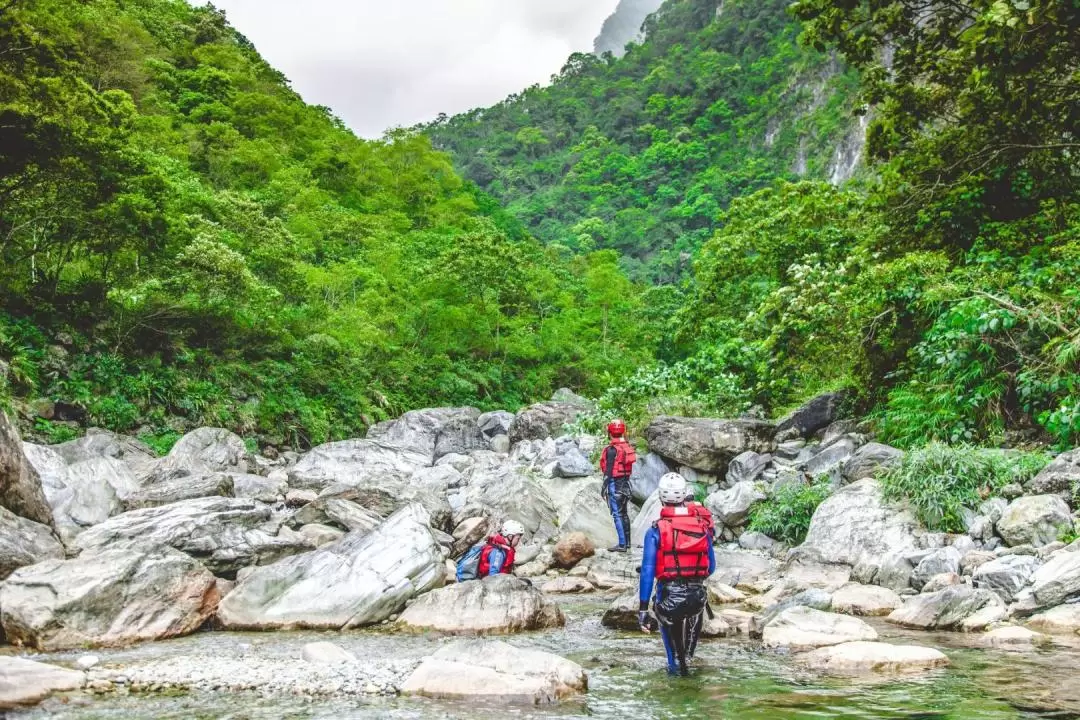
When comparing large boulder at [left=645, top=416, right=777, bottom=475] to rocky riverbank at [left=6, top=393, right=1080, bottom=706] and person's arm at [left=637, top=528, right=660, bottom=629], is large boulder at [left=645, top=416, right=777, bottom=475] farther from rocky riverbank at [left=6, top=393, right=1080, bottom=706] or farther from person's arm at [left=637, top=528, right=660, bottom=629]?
person's arm at [left=637, top=528, right=660, bottom=629]

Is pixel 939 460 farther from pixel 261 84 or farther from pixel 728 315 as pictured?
pixel 261 84

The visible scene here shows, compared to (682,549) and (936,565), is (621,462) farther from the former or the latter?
(682,549)

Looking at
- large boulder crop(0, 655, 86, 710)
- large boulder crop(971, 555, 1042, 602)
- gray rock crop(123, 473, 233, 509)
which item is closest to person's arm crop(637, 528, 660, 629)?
large boulder crop(971, 555, 1042, 602)

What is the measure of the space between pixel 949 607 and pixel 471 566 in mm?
5080

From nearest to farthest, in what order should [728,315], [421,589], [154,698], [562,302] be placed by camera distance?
1. [154,698]
2. [421,589]
3. [728,315]
4. [562,302]

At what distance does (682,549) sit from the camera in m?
5.89

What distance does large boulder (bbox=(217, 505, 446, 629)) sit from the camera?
7906 mm

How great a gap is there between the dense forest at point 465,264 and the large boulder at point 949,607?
331cm

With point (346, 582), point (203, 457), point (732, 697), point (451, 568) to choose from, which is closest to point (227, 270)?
point (203, 457)

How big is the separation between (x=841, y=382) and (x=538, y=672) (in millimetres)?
11774

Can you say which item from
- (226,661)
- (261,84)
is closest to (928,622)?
(226,661)

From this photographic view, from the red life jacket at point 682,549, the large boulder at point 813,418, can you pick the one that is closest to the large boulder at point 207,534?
the red life jacket at point 682,549

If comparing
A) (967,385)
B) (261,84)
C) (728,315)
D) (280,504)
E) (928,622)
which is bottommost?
(928,622)

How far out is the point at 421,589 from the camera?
345 inches
